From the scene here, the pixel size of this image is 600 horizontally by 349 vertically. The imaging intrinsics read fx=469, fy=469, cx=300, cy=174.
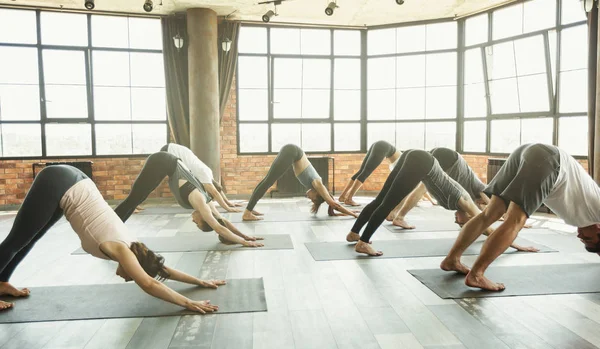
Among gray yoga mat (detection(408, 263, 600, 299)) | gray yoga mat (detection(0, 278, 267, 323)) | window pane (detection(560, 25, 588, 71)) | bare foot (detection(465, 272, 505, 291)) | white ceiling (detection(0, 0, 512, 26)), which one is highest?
white ceiling (detection(0, 0, 512, 26))

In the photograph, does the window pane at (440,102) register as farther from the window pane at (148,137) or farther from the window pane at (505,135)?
the window pane at (148,137)

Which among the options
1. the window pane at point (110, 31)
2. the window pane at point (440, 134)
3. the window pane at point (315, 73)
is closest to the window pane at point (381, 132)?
the window pane at point (440, 134)

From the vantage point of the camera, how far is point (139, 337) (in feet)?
7.87

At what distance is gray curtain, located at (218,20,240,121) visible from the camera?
324 inches

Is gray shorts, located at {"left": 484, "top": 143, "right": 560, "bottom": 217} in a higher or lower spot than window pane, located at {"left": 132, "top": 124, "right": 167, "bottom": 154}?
lower

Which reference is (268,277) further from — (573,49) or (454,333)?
(573,49)

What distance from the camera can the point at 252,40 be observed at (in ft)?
28.5

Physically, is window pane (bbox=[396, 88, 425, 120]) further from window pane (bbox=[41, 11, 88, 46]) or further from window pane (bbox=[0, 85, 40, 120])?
window pane (bbox=[0, 85, 40, 120])

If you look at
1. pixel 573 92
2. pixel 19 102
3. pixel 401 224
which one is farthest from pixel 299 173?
pixel 19 102

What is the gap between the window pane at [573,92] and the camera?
646 centimetres

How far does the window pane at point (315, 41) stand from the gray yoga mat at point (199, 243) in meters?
4.93

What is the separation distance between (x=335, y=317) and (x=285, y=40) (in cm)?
700

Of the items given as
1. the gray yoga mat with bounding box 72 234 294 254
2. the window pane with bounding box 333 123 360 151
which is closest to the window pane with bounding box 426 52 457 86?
the window pane with bounding box 333 123 360 151

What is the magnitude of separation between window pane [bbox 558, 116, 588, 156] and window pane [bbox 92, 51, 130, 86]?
7.01m
